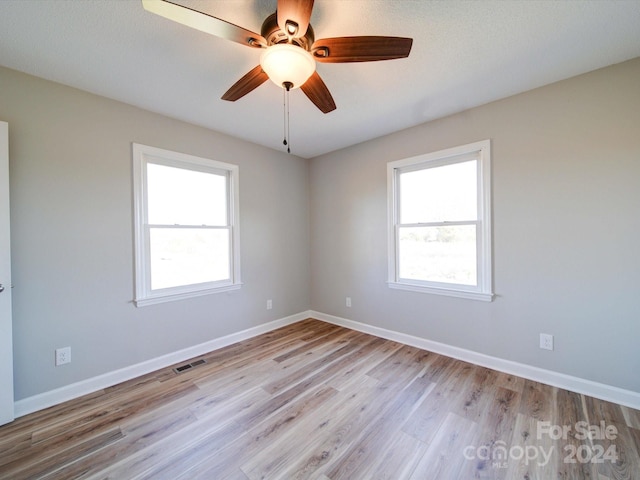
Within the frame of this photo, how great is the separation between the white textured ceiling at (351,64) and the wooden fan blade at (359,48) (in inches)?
11.3

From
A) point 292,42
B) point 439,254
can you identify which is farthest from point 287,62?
point 439,254

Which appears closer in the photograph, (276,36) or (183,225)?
(276,36)

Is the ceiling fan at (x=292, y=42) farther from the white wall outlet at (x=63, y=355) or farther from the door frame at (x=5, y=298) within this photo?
the white wall outlet at (x=63, y=355)

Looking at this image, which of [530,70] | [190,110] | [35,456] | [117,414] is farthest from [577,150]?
[35,456]

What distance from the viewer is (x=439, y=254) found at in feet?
9.60

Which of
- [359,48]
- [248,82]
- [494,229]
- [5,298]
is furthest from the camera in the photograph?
[494,229]

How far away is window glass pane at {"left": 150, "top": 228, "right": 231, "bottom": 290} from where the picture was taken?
8.82 feet

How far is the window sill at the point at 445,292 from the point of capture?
258 centimetres

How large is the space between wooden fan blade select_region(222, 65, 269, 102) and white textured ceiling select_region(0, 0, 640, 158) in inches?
10.4

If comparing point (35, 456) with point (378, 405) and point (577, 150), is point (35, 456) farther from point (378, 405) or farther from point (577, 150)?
point (577, 150)

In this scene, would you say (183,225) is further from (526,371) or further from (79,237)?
(526,371)

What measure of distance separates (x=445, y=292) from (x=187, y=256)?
2.88 meters

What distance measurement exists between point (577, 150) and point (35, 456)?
4.38 m

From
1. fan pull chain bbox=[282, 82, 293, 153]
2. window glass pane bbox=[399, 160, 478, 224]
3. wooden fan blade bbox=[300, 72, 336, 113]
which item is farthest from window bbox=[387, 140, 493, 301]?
wooden fan blade bbox=[300, 72, 336, 113]
